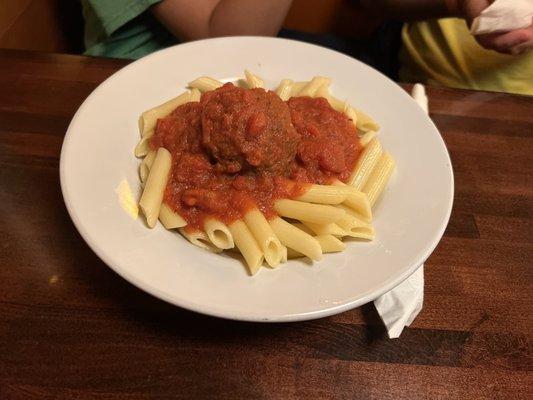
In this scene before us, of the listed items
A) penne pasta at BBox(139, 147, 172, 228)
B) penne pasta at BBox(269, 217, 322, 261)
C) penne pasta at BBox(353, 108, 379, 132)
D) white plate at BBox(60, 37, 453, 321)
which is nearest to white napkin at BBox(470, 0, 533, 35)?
white plate at BBox(60, 37, 453, 321)

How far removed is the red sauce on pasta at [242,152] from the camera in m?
1.10

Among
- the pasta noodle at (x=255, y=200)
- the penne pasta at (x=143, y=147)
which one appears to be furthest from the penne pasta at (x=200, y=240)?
the penne pasta at (x=143, y=147)

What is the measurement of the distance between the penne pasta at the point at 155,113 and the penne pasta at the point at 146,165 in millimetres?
70

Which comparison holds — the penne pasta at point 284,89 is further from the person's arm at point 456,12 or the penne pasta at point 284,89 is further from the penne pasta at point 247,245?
the person's arm at point 456,12

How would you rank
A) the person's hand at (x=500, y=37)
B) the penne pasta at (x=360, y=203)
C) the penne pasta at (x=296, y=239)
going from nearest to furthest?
the penne pasta at (x=296, y=239)
the penne pasta at (x=360, y=203)
the person's hand at (x=500, y=37)

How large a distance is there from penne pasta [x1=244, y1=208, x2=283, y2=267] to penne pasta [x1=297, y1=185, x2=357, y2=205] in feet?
0.39

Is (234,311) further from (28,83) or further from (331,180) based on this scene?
(28,83)

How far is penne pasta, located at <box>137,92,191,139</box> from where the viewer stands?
1251 millimetres

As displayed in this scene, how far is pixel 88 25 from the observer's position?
6.08 feet

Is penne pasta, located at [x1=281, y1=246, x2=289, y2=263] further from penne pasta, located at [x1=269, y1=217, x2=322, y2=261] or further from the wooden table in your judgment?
the wooden table

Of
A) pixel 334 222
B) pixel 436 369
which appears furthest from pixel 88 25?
pixel 436 369

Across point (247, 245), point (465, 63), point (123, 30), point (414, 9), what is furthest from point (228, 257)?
point (414, 9)

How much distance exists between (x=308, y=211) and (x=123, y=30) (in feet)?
3.70

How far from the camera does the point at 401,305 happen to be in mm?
1092
